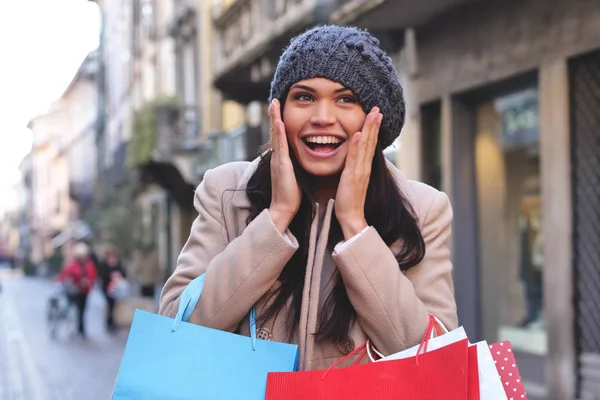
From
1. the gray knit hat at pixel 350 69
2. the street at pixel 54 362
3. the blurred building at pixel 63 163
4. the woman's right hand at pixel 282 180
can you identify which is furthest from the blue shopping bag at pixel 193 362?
the blurred building at pixel 63 163

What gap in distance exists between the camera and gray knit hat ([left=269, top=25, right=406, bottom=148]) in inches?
91.9

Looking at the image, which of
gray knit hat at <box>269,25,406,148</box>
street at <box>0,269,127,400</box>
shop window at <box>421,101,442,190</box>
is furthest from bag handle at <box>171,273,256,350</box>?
shop window at <box>421,101,442,190</box>

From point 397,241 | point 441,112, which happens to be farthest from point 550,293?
point 397,241

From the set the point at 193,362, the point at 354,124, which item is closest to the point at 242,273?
the point at 193,362

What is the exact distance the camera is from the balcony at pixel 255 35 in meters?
12.6

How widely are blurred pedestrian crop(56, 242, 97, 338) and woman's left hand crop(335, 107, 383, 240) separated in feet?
54.2

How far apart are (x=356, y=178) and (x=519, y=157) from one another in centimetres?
813

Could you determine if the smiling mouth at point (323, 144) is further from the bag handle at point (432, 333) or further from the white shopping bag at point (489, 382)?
the white shopping bag at point (489, 382)

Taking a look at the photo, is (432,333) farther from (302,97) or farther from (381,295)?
(302,97)

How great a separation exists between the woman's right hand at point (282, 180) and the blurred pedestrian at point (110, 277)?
16992 millimetres

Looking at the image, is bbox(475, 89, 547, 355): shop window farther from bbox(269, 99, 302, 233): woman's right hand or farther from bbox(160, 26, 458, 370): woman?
bbox(269, 99, 302, 233): woman's right hand

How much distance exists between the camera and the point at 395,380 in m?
2.06

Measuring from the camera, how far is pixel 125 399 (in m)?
2.15

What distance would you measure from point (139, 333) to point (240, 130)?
15296 millimetres
